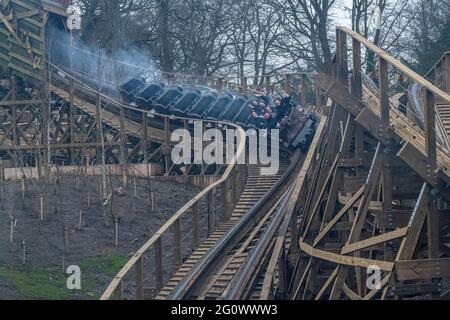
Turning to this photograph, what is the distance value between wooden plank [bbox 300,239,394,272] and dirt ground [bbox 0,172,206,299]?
3548 mm

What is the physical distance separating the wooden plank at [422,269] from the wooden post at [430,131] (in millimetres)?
1062

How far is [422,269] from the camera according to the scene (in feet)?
34.4

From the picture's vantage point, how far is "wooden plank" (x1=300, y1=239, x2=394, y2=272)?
10734mm

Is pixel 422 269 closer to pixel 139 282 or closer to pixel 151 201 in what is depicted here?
pixel 139 282

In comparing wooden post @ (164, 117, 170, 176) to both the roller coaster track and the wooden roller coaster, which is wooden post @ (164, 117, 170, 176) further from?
the roller coaster track

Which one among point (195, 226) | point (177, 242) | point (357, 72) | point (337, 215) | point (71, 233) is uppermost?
point (357, 72)

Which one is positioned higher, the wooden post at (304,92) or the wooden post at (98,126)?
the wooden post at (304,92)

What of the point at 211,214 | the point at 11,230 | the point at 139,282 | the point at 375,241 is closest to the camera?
the point at 375,241

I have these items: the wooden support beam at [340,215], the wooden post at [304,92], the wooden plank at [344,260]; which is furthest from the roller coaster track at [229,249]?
the wooden post at [304,92]

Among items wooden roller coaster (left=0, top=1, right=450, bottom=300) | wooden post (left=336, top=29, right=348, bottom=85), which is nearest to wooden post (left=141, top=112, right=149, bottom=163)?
wooden roller coaster (left=0, top=1, right=450, bottom=300)

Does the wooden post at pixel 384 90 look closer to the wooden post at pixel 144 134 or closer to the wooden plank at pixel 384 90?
the wooden plank at pixel 384 90

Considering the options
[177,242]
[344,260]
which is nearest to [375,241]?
[344,260]

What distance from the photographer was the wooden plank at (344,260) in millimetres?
10734

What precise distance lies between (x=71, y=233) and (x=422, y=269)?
874cm
